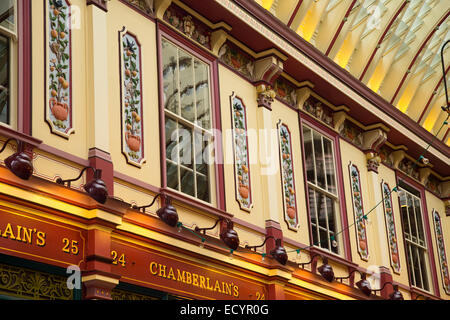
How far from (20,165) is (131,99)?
2.34 meters

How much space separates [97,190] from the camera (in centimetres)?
814

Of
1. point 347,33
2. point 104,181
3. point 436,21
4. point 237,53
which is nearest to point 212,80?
point 237,53

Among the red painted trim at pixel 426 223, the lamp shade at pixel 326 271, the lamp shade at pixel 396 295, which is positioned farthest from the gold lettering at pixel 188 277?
the red painted trim at pixel 426 223

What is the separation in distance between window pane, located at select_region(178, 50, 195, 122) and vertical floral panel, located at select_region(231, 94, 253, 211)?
0.92 m

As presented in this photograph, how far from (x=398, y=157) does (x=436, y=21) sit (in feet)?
9.40

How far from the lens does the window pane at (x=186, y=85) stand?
1051 cm

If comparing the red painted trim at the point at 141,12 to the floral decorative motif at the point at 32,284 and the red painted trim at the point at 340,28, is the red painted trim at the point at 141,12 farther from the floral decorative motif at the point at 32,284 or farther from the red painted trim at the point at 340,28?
the red painted trim at the point at 340,28

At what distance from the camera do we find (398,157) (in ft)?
51.8

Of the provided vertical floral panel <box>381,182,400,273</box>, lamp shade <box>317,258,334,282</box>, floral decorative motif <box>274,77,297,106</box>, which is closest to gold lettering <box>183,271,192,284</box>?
lamp shade <box>317,258,334,282</box>

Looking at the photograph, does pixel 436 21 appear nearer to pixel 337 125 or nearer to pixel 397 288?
pixel 337 125

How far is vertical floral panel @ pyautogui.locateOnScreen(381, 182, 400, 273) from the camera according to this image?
14.7m

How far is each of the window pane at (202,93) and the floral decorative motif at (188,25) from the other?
0.36 m

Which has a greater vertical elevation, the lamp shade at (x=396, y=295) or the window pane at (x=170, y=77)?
the window pane at (x=170, y=77)

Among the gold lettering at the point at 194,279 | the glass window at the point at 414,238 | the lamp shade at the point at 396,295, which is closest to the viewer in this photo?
the gold lettering at the point at 194,279
